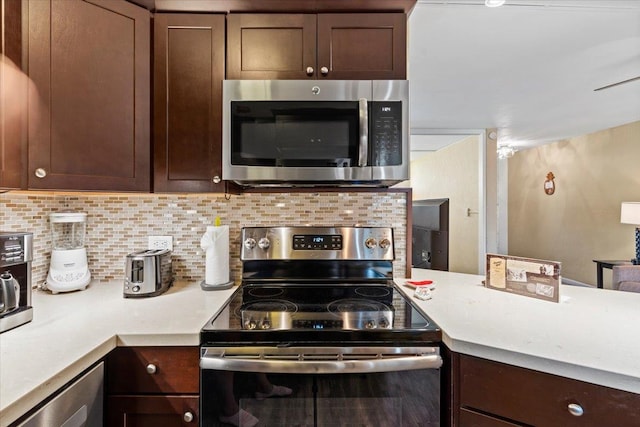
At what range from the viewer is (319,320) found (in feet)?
3.62

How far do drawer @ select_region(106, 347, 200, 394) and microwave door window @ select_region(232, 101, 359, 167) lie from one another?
74 centimetres

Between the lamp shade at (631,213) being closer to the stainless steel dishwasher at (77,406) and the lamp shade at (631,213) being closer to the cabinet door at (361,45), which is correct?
the cabinet door at (361,45)

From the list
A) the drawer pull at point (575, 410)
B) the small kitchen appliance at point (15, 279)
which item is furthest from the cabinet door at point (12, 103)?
the drawer pull at point (575, 410)

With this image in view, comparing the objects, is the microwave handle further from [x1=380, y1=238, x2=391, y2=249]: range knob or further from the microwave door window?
[x1=380, y1=238, x2=391, y2=249]: range knob

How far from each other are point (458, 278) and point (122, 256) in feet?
6.07

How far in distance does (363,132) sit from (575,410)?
3.57 ft

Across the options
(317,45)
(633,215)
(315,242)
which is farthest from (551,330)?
(633,215)

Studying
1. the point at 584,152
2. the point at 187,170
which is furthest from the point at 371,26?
the point at 584,152

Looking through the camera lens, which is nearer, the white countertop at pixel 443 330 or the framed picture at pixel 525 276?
the white countertop at pixel 443 330

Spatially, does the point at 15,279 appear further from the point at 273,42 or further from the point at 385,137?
the point at 385,137

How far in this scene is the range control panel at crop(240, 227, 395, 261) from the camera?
1557 mm

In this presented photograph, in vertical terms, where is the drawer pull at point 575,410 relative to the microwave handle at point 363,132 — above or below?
below

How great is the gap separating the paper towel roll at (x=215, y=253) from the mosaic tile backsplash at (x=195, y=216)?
0.14 m

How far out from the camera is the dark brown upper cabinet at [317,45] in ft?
4.42
